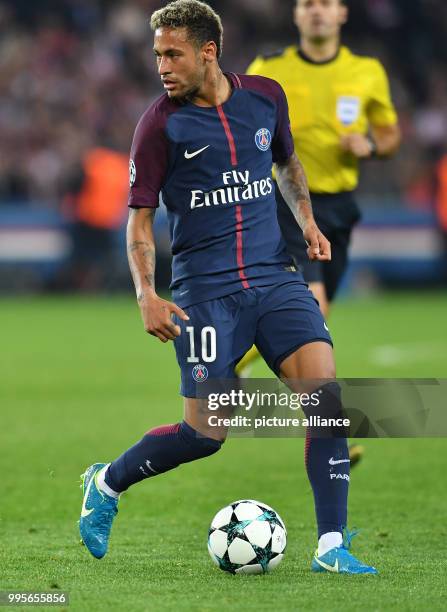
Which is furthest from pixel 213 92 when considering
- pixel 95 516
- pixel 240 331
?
pixel 95 516

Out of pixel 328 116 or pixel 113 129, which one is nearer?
pixel 328 116

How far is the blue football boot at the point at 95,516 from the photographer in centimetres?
532

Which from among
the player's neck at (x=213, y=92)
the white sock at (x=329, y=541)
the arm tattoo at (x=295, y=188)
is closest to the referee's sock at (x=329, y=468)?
the white sock at (x=329, y=541)

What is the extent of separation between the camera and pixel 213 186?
17.6 feet

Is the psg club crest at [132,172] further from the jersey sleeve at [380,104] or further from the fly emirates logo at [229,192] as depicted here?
the jersey sleeve at [380,104]

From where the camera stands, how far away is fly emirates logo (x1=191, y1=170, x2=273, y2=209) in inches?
211

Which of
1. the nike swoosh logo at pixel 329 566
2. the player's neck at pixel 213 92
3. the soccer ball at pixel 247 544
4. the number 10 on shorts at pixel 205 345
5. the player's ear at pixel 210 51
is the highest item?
the player's ear at pixel 210 51

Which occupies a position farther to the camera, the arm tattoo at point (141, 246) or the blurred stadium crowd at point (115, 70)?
the blurred stadium crowd at point (115, 70)

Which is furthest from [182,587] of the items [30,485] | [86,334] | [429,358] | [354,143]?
[86,334]

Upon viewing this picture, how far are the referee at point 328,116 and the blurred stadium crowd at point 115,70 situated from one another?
41.7ft

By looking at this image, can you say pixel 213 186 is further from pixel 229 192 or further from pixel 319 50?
pixel 319 50

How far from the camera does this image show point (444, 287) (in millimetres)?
20375

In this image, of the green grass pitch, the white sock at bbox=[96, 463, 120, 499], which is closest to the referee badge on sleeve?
the green grass pitch

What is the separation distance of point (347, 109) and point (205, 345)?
285cm
